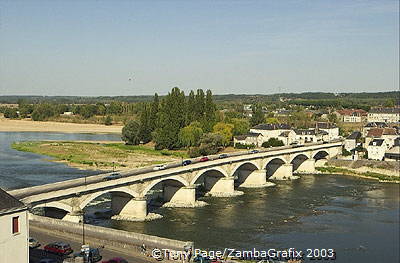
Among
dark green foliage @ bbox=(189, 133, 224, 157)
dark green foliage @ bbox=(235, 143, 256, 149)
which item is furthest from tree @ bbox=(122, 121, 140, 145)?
dark green foliage @ bbox=(235, 143, 256, 149)

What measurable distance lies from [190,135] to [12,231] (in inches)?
2588

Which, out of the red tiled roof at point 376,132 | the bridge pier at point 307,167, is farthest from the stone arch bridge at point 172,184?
the red tiled roof at point 376,132

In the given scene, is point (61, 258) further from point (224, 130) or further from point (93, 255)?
point (224, 130)

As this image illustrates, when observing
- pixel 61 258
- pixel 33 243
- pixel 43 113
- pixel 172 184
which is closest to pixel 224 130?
pixel 172 184

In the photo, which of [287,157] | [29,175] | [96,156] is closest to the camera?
[29,175]

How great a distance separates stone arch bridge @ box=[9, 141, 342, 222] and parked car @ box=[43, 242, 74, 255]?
29.0 feet

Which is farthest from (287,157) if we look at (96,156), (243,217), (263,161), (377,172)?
(96,156)

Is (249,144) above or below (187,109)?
below

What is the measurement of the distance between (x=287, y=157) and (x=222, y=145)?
2069 cm

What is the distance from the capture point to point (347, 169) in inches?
2938

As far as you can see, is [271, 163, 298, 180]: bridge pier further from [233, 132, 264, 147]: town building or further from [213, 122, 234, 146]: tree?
[233, 132, 264, 147]: town building

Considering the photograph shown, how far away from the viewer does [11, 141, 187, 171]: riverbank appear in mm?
77250

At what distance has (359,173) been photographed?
7262 cm

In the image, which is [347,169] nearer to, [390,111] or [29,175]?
[29,175]
